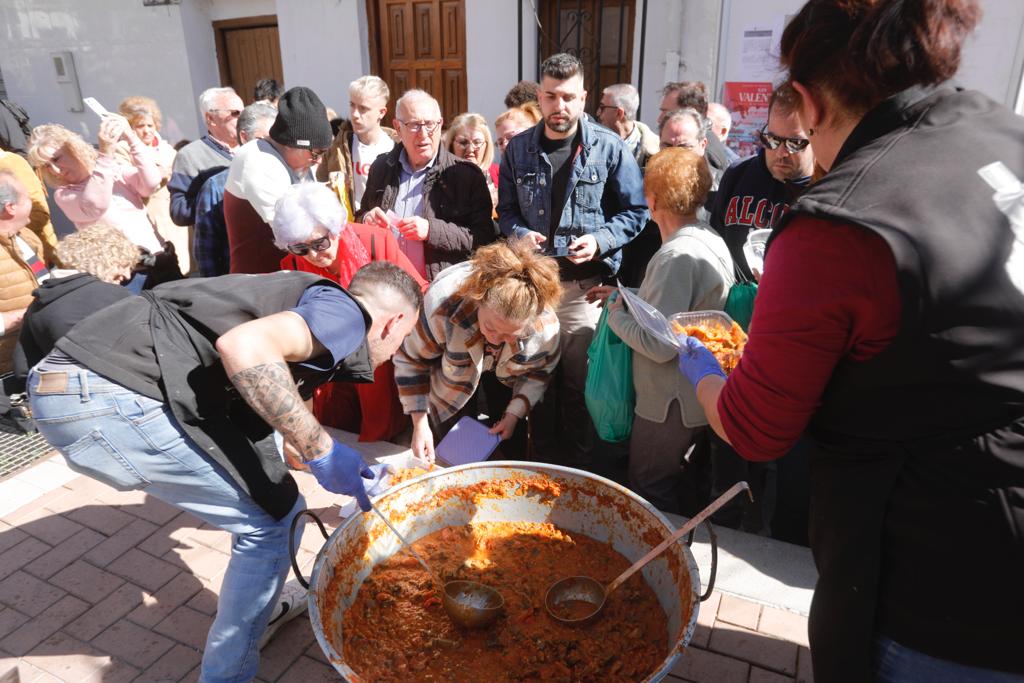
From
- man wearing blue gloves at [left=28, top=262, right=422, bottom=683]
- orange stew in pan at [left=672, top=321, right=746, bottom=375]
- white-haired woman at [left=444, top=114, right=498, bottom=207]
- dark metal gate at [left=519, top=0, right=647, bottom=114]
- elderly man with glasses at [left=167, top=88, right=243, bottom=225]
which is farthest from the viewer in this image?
dark metal gate at [left=519, top=0, right=647, bottom=114]

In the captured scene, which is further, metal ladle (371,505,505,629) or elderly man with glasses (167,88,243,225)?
elderly man with glasses (167,88,243,225)

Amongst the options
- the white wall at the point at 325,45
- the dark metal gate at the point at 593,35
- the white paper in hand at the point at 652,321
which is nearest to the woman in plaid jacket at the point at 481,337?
the white paper in hand at the point at 652,321

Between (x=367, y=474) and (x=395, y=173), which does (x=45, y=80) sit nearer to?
(x=395, y=173)

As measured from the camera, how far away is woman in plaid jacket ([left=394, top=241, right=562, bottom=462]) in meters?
2.63

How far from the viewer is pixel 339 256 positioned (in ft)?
10.8

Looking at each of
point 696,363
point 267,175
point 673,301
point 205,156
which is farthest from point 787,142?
point 205,156

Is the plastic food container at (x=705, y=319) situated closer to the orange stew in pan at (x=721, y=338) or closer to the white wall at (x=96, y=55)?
the orange stew in pan at (x=721, y=338)

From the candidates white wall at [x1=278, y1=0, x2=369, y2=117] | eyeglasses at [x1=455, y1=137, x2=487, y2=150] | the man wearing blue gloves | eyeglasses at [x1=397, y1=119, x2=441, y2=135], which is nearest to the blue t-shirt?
the man wearing blue gloves

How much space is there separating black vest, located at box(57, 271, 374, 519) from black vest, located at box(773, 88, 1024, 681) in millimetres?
1329

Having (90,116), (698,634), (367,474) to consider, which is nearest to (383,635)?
(367,474)

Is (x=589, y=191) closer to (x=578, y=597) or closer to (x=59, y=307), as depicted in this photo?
(x=578, y=597)

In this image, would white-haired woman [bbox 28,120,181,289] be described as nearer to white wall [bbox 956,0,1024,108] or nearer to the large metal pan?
the large metal pan

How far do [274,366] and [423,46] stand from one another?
7.31 m

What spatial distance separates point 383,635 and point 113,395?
40.5 inches
